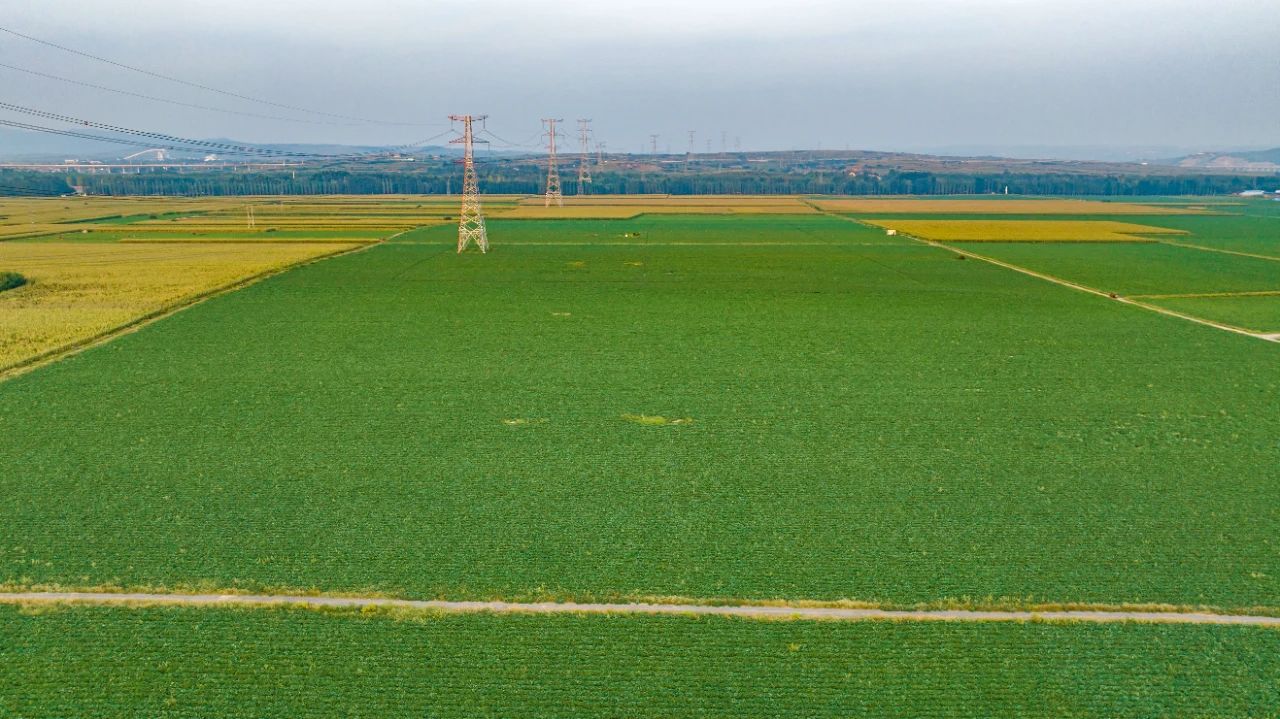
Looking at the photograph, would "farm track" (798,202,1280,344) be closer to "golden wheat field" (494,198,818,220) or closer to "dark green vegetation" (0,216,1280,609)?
"dark green vegetation" (0,216,1280,609)

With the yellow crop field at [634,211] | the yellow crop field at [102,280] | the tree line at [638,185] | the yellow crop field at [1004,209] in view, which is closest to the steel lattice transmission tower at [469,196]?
the yellow crop field at [102,280]

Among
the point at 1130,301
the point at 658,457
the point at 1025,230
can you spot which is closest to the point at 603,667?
the point at 658,457

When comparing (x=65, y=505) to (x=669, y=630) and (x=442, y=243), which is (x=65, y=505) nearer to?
(x=669, y=630)

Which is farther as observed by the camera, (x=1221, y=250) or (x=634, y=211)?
(x=634, y=211)

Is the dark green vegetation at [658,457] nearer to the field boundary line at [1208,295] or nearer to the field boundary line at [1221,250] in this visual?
the field boundary line at [1208,295]

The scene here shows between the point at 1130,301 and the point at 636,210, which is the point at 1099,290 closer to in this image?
the point at 1130,301
